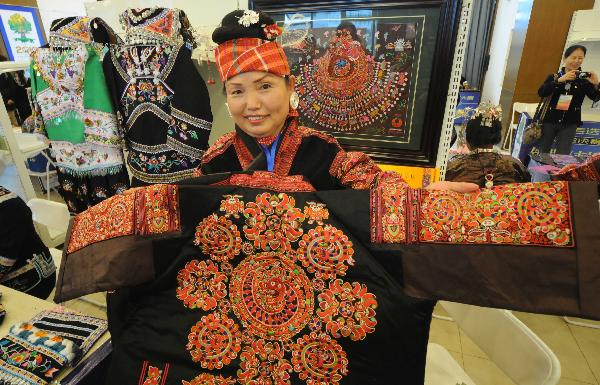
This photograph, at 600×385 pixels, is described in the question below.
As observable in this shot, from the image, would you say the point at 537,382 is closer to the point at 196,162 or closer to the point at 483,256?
the point at 483,256

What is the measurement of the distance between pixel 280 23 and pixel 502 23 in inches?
248

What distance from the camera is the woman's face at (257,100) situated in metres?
0.92

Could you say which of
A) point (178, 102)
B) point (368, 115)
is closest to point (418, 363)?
point (368, 115)

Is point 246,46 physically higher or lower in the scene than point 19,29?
lower

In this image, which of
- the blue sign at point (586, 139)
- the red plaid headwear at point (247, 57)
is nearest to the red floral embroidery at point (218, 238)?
the red plaid headwear at point (247, 57)

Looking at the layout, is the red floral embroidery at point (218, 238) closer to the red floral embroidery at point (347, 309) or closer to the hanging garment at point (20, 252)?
the red floral embroidery at point (347, 309)

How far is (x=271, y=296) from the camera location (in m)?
0.82

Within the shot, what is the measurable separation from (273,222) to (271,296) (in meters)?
0.19

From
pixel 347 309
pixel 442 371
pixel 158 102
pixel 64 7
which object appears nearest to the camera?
pixel 347 309

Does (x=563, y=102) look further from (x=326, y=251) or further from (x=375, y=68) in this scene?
(x=326, y=251)

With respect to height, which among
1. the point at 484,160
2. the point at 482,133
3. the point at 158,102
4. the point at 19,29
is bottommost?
the point at 484,160

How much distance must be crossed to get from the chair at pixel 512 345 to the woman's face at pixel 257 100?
0.85 m

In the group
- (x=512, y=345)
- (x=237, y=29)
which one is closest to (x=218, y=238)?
(x=237, y=29)

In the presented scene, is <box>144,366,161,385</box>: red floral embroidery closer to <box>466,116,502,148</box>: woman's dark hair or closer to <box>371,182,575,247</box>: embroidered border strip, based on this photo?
<box>371,182,575,247</box>: embroidered border strip
